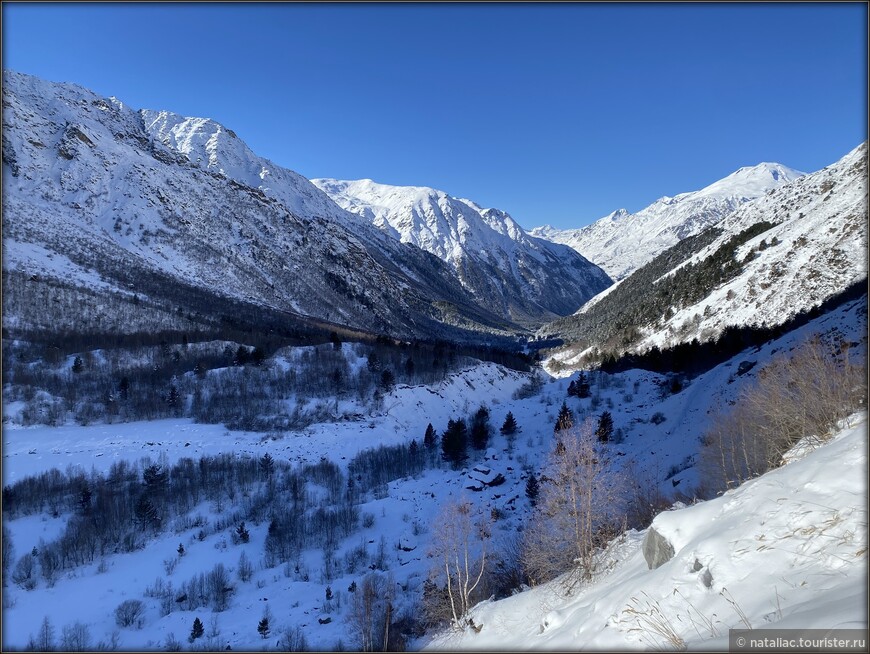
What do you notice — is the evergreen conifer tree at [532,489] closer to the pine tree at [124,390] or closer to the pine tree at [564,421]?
the pine tree at [564,421]

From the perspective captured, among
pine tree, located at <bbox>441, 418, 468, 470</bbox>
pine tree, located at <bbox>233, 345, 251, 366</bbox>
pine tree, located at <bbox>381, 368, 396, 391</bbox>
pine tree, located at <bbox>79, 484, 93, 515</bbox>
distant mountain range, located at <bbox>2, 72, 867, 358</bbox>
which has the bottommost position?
pine tree, located at <bbox>441, 418, 468, 470</bbox>

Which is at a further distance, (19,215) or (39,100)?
(39,100)

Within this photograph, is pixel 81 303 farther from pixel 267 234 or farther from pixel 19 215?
pixel 267 234

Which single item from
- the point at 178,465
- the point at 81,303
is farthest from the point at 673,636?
the point at 81,303

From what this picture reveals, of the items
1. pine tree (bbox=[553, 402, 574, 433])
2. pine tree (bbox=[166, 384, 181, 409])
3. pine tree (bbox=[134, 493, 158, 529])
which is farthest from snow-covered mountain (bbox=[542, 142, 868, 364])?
pine tree (bbox=[166, 384, 181, 409])

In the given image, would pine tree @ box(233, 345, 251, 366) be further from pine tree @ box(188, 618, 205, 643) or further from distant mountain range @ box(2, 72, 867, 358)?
pine tree @ box(188, 618, 205, 643)
